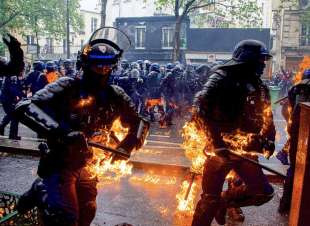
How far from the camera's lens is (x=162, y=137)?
36.4 feet

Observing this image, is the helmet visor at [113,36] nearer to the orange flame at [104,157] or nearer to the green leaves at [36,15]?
the orange flame at [104,157]

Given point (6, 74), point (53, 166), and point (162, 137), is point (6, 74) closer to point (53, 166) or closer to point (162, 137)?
point (53, 166)

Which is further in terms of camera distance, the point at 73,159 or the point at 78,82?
the point at 78,82

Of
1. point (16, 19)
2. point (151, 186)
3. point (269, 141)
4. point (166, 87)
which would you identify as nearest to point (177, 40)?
point (166, 87)

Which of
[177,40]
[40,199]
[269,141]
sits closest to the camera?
[40,199]

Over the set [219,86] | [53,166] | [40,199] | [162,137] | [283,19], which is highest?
[283,19]

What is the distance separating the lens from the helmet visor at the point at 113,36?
3821 mm

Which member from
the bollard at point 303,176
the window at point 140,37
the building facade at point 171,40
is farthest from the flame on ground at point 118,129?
the window at point 140,37

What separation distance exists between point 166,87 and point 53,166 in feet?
33.0

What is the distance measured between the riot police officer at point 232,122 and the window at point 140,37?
29992 mm

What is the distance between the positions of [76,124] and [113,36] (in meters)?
1.17

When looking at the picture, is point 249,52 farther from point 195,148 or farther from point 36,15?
point 36,15

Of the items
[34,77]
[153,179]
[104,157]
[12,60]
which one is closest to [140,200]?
[153,179]

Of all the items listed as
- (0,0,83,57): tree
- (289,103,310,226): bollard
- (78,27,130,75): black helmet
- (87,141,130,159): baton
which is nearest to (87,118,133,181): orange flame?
(87,141,130,159): baton
